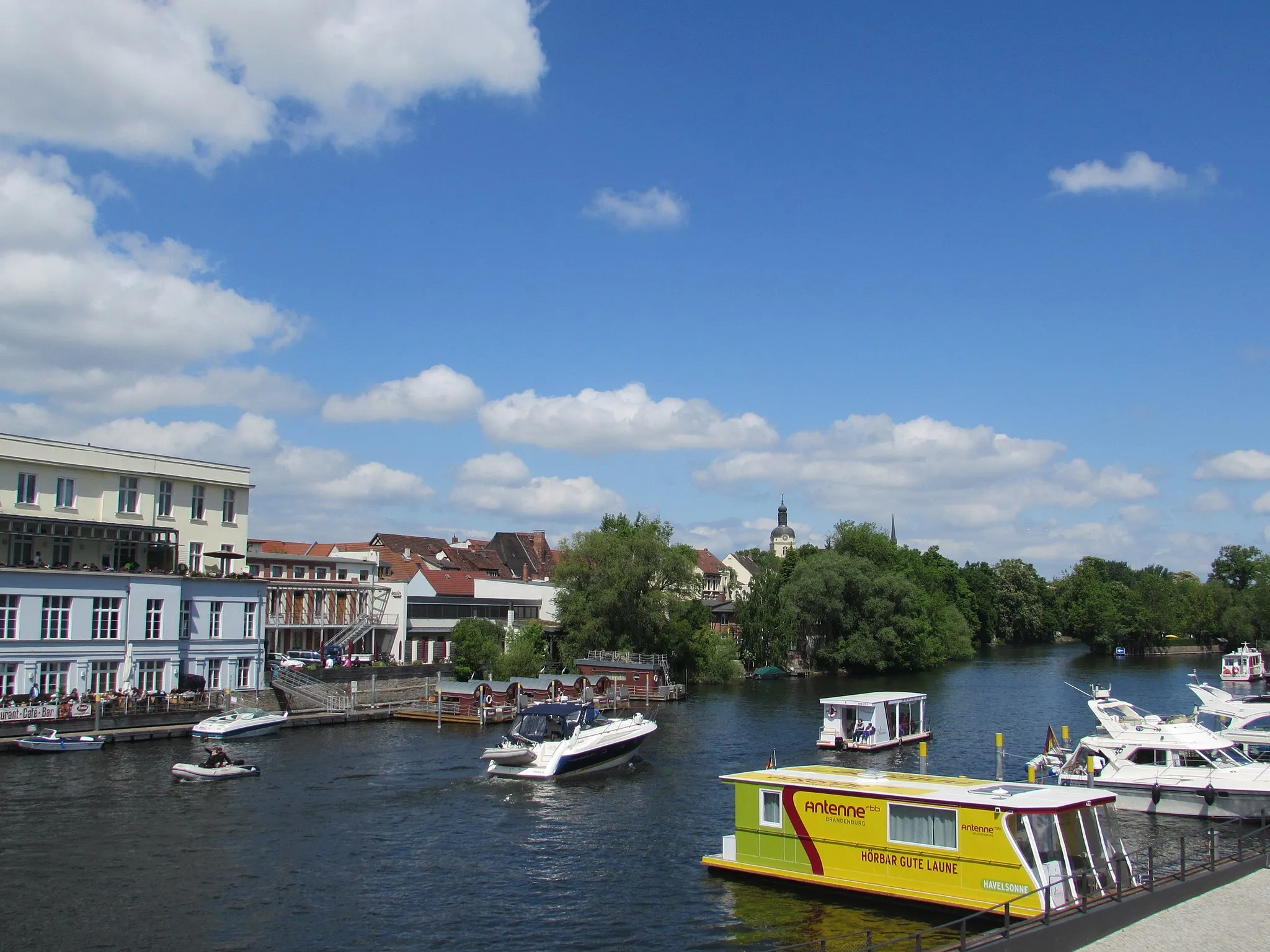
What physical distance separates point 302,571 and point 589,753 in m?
46.9

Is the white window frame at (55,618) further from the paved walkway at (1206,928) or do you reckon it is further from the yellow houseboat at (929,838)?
the paved walkway at (1206,928)

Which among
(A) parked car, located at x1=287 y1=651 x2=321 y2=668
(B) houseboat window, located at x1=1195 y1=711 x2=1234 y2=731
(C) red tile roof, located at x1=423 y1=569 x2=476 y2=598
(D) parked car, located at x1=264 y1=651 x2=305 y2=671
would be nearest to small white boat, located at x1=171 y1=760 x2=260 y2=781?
(D) parked car, located at x1=264 y1=651 x2=305 y2=671

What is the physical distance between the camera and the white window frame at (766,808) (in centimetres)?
2622

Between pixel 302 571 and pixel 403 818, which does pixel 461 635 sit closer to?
pixel 302 571

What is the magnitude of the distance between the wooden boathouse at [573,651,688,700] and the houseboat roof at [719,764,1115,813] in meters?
48.0

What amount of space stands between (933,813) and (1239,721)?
32863 mm

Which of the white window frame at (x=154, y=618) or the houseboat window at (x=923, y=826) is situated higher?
the white window frame at (x=154, y=618)

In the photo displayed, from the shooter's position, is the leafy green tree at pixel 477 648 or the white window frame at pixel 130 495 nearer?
the white window frame at pixel 130 495

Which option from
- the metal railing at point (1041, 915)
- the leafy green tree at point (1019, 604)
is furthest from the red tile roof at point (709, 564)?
the metal railing at point (1041, 915)

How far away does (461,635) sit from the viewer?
80562 mm

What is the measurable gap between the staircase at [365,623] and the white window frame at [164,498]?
60.0 ft

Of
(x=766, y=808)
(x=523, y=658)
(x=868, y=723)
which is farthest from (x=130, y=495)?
(x=766, y=808)

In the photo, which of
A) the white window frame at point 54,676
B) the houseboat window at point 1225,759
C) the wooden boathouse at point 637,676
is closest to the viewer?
the houseboat window at point 1225,759

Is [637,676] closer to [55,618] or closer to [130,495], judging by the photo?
[130,495]
